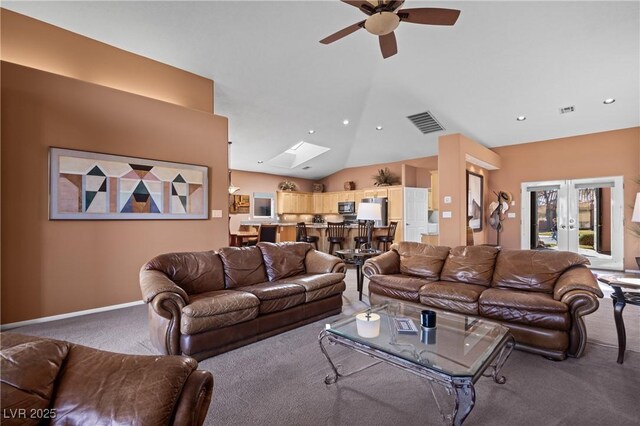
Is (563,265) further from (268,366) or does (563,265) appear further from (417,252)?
(268,366)

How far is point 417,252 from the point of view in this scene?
4004 mm

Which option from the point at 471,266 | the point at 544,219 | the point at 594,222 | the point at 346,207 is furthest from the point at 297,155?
the point at 594,222

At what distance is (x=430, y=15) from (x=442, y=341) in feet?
9.03

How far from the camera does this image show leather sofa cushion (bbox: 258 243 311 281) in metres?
3.66

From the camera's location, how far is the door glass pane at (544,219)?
6.91 meters

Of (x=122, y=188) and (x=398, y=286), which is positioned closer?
(x=398, y=286)

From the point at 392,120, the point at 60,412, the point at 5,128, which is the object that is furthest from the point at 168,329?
the point at 392,120

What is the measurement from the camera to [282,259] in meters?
3.78

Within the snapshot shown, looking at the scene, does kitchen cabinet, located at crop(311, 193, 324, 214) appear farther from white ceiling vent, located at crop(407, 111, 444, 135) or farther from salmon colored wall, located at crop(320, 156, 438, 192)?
white ceiling vent, located at crop(407, 111, 444, 135)

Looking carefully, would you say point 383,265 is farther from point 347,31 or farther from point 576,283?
point 347,31

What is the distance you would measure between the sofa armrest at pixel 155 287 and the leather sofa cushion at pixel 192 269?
20 cm

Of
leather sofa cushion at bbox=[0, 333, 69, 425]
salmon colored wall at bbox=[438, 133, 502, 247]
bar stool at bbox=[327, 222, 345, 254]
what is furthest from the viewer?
bar stool at bbox=[327, 222, 345, 254]

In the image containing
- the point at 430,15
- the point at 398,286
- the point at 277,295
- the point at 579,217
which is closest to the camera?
the point at 430,15

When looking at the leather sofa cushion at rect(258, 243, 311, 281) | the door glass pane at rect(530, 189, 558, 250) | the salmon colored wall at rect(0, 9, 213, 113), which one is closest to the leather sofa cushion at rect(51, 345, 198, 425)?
the leather sofa cushion at rect(258, 243, 311, 281)
